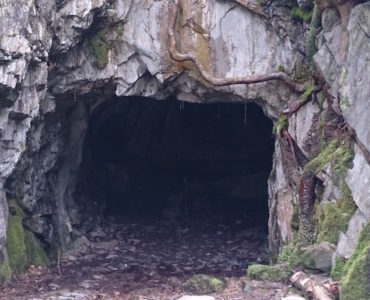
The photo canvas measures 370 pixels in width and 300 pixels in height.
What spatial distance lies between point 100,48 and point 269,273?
4.82 m

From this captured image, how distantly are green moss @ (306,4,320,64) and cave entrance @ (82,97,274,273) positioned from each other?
4678mm

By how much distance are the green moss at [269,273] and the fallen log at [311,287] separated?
0.26 metres

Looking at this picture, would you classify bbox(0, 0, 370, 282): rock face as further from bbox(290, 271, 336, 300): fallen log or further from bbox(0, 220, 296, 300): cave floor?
bbox(290, 271, 336, 300): fallen log

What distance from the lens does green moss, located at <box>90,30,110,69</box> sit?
11.4 m

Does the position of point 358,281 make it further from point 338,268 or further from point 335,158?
point 335,158

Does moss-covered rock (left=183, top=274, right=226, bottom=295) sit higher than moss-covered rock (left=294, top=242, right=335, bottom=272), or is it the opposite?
moss-covered rock (left=294, top=242, right=335, bottom=272)

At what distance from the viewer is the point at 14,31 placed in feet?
30.2

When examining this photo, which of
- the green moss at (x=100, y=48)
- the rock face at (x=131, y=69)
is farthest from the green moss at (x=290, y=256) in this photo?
the green moss at (x=100, y=48)

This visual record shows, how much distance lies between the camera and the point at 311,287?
26.2ft

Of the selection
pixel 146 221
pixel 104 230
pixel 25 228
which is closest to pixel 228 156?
pixel 146 221

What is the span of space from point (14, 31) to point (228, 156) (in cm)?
957

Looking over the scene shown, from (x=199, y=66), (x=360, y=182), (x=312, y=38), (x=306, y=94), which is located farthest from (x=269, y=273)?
(x=199, y=66)

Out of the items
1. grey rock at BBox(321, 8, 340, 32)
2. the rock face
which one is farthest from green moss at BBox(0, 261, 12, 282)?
grey rock at BBox(321, 8, 340, 32)

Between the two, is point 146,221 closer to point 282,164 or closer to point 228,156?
point 228,156
